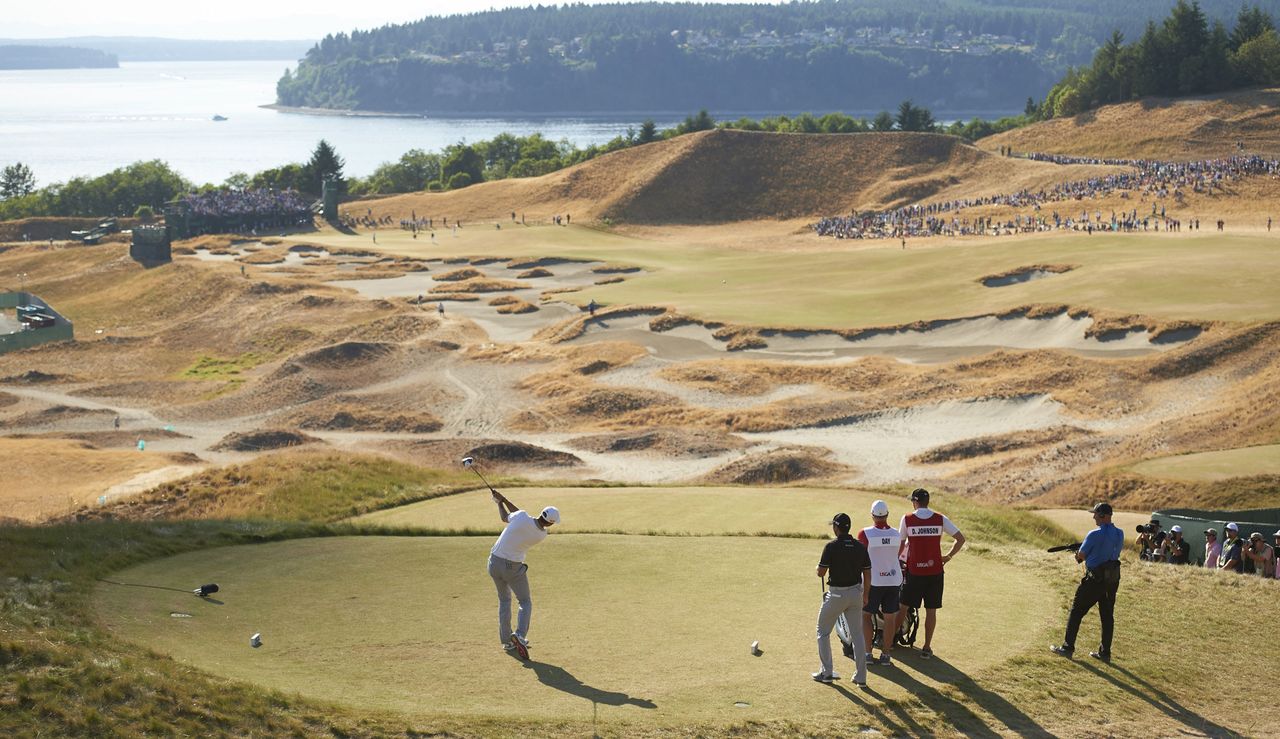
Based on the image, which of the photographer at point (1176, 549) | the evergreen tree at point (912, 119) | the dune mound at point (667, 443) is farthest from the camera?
the evergreen tree at point (912, 119)

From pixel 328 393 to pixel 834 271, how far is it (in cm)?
3512

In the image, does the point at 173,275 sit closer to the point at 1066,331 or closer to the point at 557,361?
the point at 557,361

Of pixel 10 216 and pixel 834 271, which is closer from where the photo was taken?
pixel 834 271

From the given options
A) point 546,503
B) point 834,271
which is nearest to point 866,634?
point 546,503

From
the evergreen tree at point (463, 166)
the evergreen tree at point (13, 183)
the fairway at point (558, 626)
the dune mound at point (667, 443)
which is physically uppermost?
the evergreen tree at point (463, 166)

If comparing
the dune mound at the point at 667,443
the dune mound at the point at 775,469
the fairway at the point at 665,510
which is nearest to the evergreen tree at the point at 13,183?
the dune mound at the point at 667,443

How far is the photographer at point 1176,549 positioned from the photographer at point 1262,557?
6.69 ft

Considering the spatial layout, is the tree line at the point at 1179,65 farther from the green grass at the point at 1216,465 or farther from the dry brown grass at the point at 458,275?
the green grass at the point at 1216,465

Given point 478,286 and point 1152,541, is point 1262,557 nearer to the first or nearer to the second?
point 1152,541

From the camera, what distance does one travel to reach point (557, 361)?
6862 cm

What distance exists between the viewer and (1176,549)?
25422 millimetres

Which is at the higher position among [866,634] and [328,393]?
[866,634]

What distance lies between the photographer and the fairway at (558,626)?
15.0 metres

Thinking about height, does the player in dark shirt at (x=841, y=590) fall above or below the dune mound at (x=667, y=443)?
above
